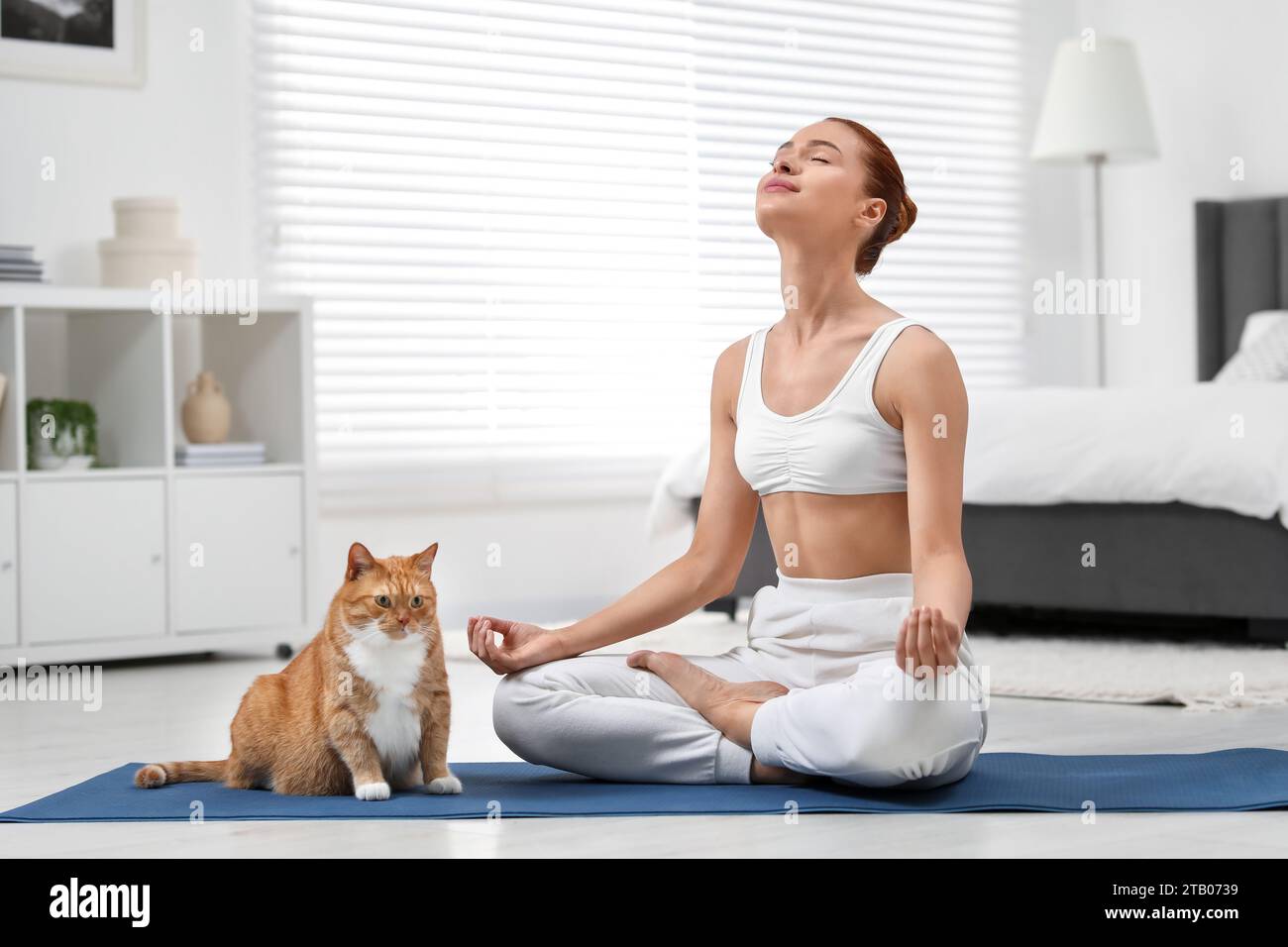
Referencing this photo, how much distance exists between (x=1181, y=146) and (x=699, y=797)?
4.84 meters

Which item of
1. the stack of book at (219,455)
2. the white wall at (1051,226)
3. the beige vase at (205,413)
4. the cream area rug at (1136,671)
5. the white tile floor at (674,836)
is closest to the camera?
the white tile floor at (674,836)

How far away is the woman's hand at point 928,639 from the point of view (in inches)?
74.5

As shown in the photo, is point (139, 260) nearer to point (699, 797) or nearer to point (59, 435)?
point (59, 435)

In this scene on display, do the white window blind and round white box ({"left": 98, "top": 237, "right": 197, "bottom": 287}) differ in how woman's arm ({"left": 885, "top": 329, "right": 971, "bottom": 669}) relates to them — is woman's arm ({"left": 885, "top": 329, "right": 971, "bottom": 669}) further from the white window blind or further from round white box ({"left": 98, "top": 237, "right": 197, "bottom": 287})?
the white window blind

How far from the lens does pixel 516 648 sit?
2.29 meters

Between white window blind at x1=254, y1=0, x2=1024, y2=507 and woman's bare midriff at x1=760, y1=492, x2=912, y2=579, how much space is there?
9.04ft

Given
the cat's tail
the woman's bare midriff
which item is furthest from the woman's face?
the cat's tail

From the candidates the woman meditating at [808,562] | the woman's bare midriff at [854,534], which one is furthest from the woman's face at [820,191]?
the woman's bare midriff at [854,534]

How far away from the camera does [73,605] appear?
3.86 m

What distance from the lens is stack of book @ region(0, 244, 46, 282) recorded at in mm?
3910

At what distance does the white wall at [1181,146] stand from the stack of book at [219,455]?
3643 mm

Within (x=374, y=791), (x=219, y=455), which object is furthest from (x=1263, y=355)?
(x=374, y=791)

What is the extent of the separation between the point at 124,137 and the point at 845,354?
9.23 feet

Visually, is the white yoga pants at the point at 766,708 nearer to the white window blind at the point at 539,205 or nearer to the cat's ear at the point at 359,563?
the cat's ear at the point at 359,563
